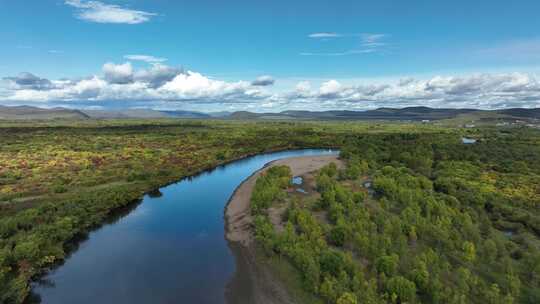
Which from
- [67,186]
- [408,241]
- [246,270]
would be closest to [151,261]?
[246,270]

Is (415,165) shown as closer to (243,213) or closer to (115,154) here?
(243,213)

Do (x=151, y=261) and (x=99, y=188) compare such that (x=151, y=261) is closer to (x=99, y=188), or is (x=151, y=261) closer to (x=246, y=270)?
(x=246, y=270)

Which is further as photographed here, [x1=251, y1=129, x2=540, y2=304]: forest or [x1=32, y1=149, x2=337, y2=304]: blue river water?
[x1=32, y1=149, x2=337, y2=304]: blue river water

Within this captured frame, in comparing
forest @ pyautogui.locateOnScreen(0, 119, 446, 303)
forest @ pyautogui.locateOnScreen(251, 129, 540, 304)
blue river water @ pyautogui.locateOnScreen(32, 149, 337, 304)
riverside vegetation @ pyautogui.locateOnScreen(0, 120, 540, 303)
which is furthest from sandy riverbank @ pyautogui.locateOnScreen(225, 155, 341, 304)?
forest @ pyautogui.locateOnScreen(0, 119, 446, 303)

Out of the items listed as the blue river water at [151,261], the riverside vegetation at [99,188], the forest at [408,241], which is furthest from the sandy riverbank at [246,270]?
the riverside vegetation at [99,188]

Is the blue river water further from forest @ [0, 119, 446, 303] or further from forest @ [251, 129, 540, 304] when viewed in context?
forest @ [251, 129, 540, 304]

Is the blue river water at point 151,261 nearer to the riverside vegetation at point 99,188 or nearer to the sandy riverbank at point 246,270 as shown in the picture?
the sandy riverbank at point 246,270
